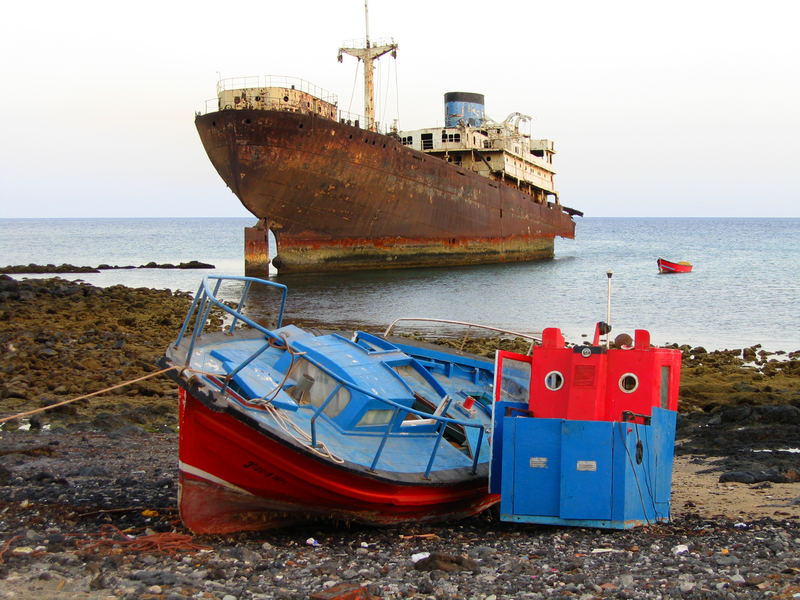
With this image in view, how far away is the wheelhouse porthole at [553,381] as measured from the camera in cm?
691

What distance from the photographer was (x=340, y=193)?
34875 millimetres

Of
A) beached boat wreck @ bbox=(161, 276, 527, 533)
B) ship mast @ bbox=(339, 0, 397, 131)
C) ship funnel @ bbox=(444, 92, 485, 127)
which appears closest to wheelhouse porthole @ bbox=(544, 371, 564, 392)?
beached boat wreck @ bbox=(161, 276, 527, 533)

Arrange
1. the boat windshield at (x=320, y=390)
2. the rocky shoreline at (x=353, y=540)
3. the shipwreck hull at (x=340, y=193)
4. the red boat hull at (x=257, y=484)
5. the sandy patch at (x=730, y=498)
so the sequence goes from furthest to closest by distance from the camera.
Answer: the shipwreck hull at (x=340, y=193) < the boat windshield at (x=320, y=390) < the sandy patch at (x=730, y=498) < the red boat hull at (x=257, y=484) < the rocky shoreline at (x=353, y=540)

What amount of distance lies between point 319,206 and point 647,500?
29.2 m

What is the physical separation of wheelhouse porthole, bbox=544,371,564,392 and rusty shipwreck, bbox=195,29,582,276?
2730cm

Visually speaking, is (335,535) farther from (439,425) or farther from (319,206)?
(319,206)

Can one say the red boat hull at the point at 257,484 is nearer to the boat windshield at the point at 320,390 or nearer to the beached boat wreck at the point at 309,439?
the beached boat wreck at the point at 309,439

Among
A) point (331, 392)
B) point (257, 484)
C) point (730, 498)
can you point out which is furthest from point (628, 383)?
point (257, 484)

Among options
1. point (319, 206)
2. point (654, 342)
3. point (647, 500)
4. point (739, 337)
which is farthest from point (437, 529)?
point (319, 206)

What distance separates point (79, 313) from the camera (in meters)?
21.5

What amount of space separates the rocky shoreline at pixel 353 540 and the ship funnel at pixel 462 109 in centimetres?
3790

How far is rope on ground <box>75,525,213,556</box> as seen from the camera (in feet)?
19.3

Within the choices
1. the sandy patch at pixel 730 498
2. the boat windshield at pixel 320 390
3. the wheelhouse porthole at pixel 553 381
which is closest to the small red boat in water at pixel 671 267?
the sandy patch at pixel 730 498

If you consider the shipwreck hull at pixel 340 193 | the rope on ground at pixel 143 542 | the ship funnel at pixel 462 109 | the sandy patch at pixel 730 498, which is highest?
the ship funnel at pixel 462 109
